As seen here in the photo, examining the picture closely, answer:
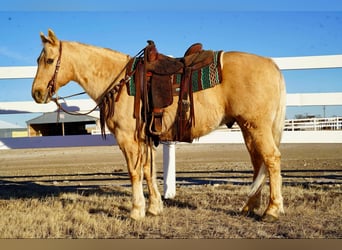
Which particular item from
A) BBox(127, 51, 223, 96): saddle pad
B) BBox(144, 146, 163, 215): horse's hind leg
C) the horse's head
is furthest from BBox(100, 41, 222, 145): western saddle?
the horse's head

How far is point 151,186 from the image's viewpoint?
4.17 meters

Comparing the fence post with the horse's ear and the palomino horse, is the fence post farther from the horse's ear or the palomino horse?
the horse's ear

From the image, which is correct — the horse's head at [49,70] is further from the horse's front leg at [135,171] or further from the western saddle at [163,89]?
the horse's front leg at [135,171]

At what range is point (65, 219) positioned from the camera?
3.89 metres

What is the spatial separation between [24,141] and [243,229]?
13.1ft

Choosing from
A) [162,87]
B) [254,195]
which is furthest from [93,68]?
[254,195]

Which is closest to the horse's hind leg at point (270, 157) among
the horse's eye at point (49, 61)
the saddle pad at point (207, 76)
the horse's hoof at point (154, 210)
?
the saddle pad at point (207, 76)

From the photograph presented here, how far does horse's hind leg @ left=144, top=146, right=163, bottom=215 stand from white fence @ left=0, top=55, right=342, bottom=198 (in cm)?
88

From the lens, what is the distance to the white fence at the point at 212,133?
5.23 metres

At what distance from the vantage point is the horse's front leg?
385cm

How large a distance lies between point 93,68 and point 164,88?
0.92 meters

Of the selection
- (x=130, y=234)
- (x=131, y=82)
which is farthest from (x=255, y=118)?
(x=130, y=234)

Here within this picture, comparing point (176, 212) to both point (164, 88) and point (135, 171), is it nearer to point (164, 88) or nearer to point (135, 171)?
point (135, 171)

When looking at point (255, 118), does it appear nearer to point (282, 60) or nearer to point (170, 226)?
point (170, 226)
